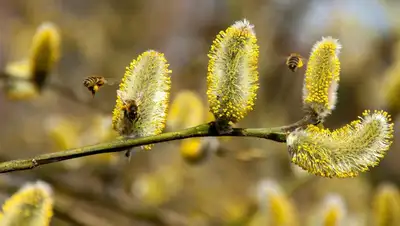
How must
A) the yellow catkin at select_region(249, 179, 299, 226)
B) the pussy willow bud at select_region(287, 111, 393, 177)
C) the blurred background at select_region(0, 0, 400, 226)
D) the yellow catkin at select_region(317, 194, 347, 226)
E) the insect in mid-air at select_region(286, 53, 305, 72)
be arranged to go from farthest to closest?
1. the blurred background at select_region(0, 0, 400, 226)
2. the yellow catkin at select_region(249, 179, 299, 226)
3. the yellow catkin at select_region(317, 194, 347, 226)
4. the insect in mid-air at select_region(286, 53, 305, 72)
5. the pussy willow bud at select_region(287, 111, 393, 177)

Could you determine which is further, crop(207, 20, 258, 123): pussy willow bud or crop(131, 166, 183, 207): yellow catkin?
crop(131, 166, 183, 207): yellow catkin

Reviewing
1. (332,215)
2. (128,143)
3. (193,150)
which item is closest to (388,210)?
(332,215)

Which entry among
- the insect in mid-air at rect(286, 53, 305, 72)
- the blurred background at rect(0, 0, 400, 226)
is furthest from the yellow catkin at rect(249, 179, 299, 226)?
the insect in mid-air at rect(286, 53, 305, 72)

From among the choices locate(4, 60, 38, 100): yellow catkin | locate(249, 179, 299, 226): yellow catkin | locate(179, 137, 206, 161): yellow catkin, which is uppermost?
locate(4, 60, 38, 100): yellow catkin

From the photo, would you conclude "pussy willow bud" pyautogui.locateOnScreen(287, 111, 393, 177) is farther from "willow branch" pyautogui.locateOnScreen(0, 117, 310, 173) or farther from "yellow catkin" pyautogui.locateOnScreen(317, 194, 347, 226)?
"yellow catkin" pyautogui.locateOnScreen(317, 194, 347, 226)

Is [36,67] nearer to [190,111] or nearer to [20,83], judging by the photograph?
[20,83]

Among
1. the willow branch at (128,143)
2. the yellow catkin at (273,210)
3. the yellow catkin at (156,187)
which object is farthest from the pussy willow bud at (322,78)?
the yellow catkin at (156,187)
